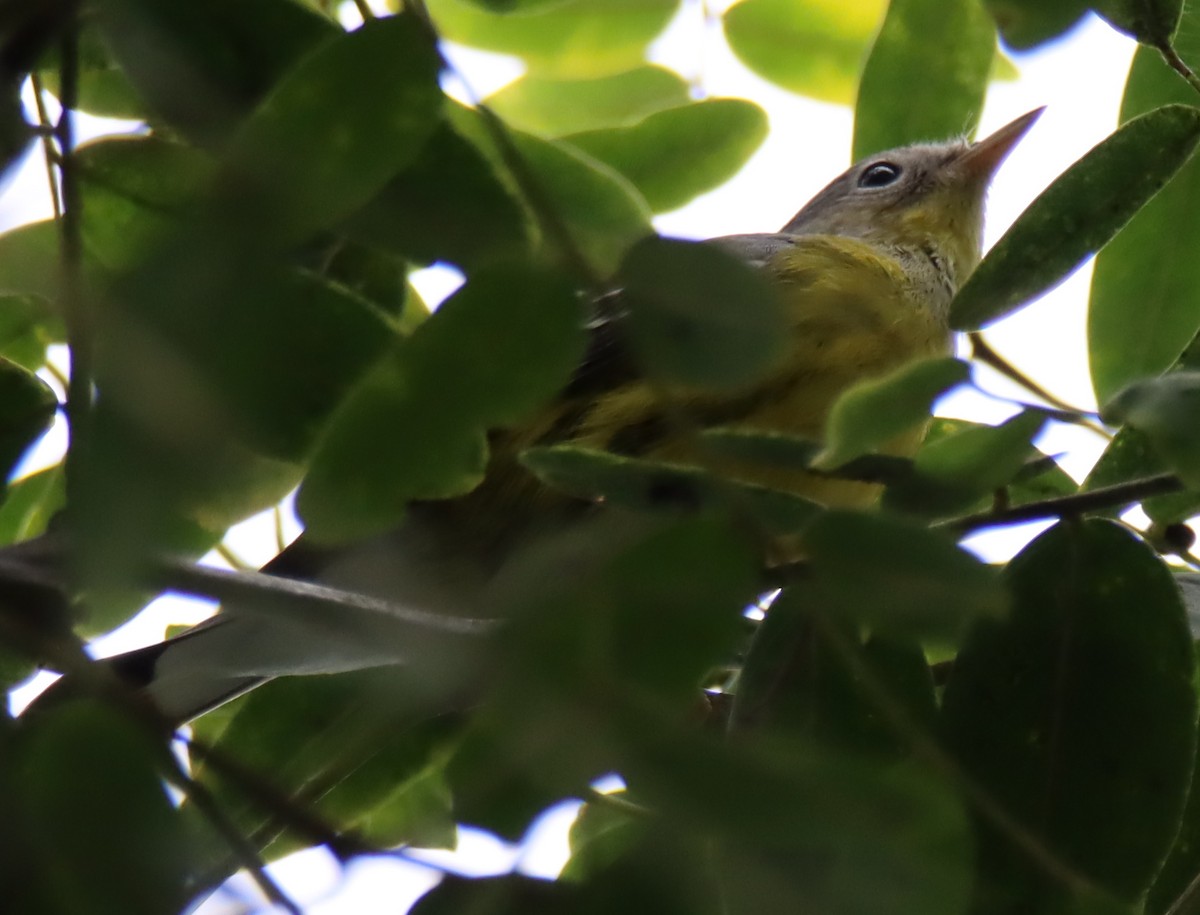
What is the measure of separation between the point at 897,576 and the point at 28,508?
207cm

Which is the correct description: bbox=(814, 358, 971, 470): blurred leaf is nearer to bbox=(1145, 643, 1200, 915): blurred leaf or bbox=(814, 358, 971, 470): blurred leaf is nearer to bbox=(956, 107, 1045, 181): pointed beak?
bbox=(1145, 643, 1200, 915): blurred leaf

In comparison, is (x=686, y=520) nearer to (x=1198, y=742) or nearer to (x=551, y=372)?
(x=551, y=372)

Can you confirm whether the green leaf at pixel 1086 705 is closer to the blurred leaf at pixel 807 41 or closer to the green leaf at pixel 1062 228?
the green leaf at pixel 1062 228

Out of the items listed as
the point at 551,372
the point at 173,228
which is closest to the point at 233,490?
the point at 173,228

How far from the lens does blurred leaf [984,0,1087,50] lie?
1282 millimetres

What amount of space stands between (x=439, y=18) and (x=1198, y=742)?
206 centimetres

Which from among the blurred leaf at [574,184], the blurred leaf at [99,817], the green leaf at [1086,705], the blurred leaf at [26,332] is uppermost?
the blurred leaf at [574,184]

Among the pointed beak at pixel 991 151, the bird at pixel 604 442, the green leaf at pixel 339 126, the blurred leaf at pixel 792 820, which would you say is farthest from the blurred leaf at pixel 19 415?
the pointed beak at pixel 991 151

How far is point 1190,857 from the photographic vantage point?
2283 mm

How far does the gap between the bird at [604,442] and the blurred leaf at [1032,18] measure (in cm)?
29

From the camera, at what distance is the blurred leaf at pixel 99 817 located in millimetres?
1114

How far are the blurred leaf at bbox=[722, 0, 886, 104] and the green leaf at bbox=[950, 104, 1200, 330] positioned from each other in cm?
158

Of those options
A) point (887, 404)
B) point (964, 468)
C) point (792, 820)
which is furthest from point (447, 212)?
point (792, 820)

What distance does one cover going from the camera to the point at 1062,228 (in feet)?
6.24
